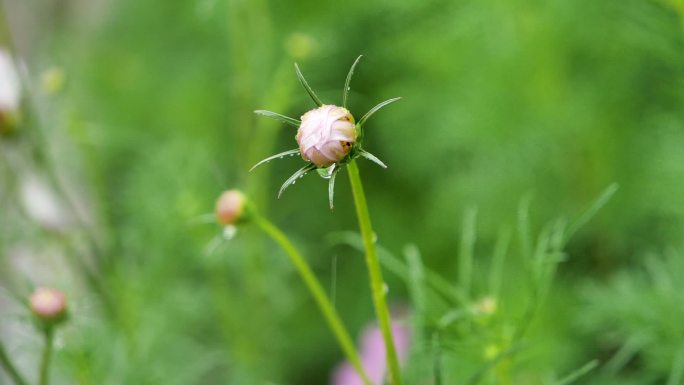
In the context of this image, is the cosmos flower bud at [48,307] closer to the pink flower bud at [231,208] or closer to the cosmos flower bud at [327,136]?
the pink flower bud at [231,208]

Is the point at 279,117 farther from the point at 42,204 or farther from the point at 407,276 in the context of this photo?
the point at 42,204

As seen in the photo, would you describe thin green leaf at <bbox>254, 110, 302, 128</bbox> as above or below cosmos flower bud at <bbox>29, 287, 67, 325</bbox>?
below

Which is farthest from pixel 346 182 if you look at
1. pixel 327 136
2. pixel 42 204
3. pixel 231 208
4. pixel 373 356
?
pixel 327 136

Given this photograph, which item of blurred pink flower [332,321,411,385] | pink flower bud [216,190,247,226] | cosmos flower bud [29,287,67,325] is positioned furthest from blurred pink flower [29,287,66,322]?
blurred pink flower [332,321,411,385]

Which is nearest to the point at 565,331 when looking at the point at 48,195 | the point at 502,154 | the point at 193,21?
the point at 502,154

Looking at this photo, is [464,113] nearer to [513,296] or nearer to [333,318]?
[513,296]

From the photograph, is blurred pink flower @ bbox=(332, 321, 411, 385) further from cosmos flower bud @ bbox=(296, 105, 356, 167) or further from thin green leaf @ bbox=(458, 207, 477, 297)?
cosmos flower bud @ bbox=(296, 105, 356, 167)
